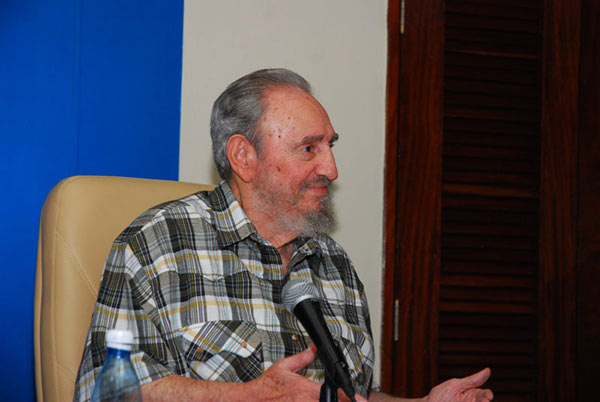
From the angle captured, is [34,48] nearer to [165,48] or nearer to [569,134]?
[165,48]

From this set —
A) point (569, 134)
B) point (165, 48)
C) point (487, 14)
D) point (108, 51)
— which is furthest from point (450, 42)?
point (108, 51)

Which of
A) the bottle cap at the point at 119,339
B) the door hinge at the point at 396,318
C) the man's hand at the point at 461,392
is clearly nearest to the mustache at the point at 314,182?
the man's hand at the point at 461,392

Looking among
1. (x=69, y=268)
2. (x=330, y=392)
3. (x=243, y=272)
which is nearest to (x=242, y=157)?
(x=243, y=272)

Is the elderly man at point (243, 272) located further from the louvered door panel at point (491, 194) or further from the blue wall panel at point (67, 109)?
the louvered door panel at point (491, 194)

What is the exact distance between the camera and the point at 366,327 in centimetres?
158

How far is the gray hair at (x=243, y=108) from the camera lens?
1.50m

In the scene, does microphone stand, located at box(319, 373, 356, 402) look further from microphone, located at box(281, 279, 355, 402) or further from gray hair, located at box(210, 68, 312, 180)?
gray hair, located at box(210, 68, 312, 180)

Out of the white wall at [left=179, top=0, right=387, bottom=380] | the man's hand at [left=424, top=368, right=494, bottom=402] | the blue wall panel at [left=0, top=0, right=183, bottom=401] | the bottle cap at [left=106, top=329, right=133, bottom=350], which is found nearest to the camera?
the bottle cap at [left=106, top=329, right=133, bottom=350]

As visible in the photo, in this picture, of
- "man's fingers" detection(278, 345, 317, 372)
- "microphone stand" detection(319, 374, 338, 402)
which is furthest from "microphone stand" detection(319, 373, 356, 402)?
"man's fingers" detection(278, 345, 317, 372)

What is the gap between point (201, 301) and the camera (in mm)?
1299

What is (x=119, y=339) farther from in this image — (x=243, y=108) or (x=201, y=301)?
(x=243, y=108)

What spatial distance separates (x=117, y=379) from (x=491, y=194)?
5.29ft

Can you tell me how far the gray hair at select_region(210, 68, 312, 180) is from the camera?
4.93 ft

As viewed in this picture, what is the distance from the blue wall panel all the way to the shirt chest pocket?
600 millimetres
